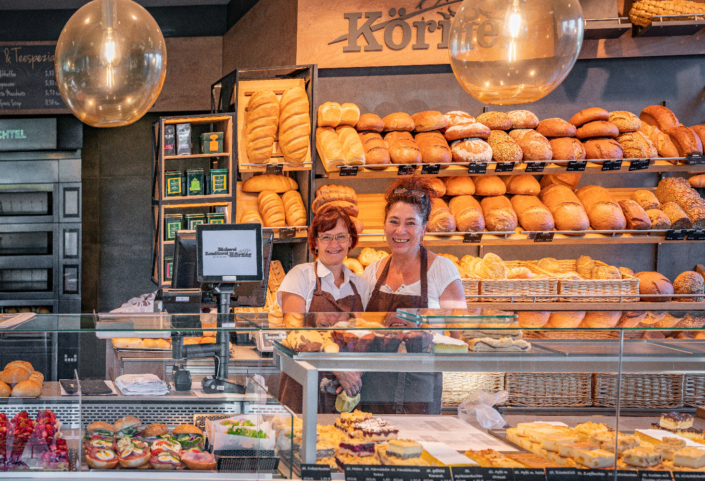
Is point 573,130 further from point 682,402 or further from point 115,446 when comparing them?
point 115,446

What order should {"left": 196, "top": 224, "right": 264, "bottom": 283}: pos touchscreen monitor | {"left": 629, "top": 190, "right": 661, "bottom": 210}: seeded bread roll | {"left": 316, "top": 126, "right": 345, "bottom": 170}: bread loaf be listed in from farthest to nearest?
{"left": 629, "top": 190, "right": 661, "bottom": 210}: seeded bread roll
{"left": 316, "top": 126, "right": 345, "bottom": 170}: bread loaf
{"left": 196, "top": 224, "right": 264, "bottom": 283}: pos touchscreen monitor

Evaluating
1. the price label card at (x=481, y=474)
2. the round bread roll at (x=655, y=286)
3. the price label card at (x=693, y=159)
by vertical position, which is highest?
the price label card at (x=693, y=159)

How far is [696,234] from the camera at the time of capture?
371cm

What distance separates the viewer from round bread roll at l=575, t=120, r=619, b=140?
12.1ft

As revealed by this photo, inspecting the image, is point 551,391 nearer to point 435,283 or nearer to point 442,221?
point 435,283

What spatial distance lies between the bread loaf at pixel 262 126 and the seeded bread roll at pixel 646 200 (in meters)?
2.27

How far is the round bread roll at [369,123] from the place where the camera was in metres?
3.66

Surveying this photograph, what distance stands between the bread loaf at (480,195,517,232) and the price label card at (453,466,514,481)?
2.18m

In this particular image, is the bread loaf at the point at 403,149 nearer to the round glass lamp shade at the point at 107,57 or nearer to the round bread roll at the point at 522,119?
the round bread roll at the point at 522,119

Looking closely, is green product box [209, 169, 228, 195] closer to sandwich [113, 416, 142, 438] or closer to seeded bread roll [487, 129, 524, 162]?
seeded bread roll [487, 129, 524, 162]

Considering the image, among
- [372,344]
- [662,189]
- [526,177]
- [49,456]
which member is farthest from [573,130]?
[49,456]

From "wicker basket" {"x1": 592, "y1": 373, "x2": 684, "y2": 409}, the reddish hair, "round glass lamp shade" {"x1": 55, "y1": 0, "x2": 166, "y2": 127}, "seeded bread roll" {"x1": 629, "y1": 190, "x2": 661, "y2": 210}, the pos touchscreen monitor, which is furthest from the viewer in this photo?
"seeded bread roll" {"x1": 629, "y1": 190, "x2": 661, "y2": 210}

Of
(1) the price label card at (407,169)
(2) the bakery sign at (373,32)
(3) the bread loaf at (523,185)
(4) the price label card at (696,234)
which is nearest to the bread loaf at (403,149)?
(1) the price label card at (407,169)

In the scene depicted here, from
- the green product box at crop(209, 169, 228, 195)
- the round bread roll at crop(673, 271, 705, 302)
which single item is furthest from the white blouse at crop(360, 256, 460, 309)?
the round bread roll at crop(673, 271, 705, 302)
